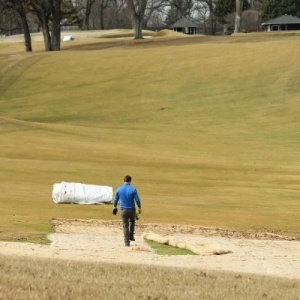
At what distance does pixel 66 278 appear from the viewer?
16.7 metres

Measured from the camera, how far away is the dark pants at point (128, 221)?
81.4 ft

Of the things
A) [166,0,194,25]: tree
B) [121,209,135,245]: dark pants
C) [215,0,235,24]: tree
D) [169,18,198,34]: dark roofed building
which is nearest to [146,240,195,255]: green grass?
[121,209,135,245]: dark pants

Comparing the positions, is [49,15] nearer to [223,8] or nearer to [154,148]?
[223,8]

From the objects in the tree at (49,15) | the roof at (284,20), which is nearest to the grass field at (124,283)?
the tree at (49,15)

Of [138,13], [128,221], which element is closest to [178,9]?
[138,13]

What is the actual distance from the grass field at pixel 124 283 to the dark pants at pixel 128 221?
5.16m

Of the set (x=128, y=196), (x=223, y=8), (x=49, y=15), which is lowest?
(x=223, y=8)

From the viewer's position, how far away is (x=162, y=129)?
6944 cm

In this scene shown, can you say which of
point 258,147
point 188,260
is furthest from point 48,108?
point 188,260

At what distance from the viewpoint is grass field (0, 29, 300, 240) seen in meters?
34.7

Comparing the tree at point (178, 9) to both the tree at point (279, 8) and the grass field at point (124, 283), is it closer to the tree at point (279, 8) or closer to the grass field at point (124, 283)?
the tree at point (279, 8)

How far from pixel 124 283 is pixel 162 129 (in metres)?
52.7

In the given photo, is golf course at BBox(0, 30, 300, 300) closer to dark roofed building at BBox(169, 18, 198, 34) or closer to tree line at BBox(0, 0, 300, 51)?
tree line at BBox(0, 0, 300, 51)

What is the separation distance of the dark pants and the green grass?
2.43 ft
